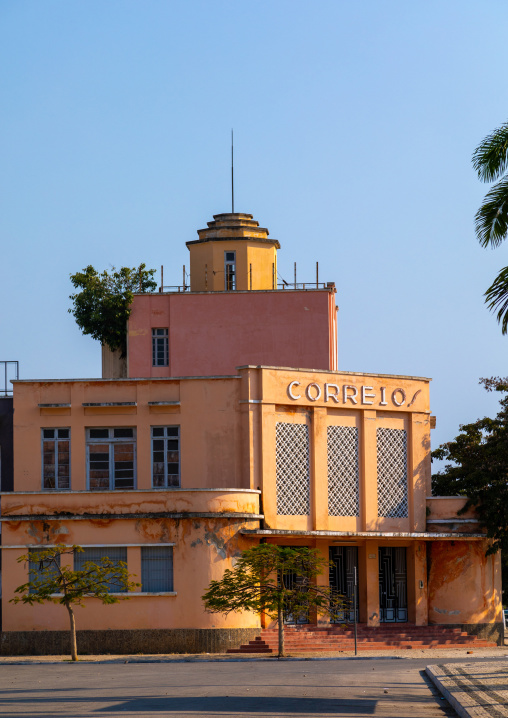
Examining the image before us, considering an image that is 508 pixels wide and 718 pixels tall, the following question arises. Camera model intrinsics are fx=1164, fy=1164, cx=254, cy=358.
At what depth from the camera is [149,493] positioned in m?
35.2

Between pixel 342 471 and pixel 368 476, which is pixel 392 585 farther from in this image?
pixel 342 471

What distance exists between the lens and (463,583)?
3975 centimetres

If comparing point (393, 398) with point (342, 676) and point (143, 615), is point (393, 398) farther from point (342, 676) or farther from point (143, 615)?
point (342, 676)

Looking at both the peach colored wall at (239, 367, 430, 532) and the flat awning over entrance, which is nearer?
the flat awning over entrance

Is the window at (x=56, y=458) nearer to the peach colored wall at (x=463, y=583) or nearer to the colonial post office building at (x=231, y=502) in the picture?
the colonial post office building at (x=231, y=502)

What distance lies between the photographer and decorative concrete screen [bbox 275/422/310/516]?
1475 inches

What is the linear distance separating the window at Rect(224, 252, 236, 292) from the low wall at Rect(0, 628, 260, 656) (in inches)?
802

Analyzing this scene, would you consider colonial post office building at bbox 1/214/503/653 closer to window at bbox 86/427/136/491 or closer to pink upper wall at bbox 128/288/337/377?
window at bbox 86/427/136/491

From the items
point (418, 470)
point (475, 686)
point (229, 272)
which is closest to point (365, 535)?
point (418, 470)

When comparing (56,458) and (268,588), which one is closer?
(268,588)

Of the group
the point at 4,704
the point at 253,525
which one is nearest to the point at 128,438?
the point at 253,525

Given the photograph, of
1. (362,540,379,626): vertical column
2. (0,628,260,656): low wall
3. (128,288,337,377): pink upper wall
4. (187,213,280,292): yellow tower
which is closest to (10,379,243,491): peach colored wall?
(0,628,260,656): low wall

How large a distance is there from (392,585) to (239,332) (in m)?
13.5

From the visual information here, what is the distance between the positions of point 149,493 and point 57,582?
3.87m
